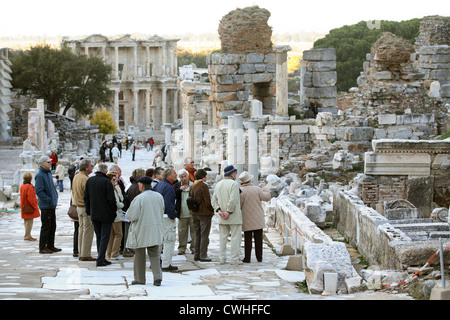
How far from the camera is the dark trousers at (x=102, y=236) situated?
10430mm

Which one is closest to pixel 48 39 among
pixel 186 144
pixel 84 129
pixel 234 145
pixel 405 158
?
pixel 84 129

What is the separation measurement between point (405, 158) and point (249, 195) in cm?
393

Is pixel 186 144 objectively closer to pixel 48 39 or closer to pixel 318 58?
pixel 318 58

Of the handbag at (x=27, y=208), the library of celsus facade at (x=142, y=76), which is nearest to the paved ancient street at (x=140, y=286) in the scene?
the handbag at (x=27, y=208)

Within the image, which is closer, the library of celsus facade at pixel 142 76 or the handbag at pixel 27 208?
the handbag at pixel 27 208

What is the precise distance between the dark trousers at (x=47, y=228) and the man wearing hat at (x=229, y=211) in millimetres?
2643

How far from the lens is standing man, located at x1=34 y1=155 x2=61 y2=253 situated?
11695 mm

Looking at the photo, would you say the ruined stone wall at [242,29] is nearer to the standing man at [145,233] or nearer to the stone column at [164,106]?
the standing man at [145,233]

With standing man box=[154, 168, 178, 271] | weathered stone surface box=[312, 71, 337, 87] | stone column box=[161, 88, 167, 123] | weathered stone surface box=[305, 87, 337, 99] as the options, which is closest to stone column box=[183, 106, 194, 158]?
weathered stone surface box=[305, 87, 337, 99]

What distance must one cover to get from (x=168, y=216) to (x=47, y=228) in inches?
89.7

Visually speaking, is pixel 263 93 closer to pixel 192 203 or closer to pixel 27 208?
pixel 27 208

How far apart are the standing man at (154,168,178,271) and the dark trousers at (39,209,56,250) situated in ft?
6.42

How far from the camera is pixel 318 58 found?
26.3 meters

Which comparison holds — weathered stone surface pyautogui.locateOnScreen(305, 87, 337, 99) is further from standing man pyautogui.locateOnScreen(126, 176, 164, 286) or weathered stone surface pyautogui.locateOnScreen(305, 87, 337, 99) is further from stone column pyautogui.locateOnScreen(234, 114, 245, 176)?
standing man pyautogui.locateOnScreen(126, 176, 164, 286)
